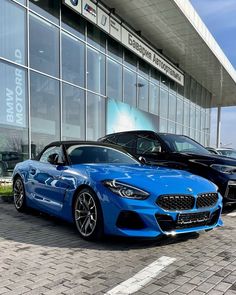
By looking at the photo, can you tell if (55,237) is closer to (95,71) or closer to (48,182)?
(48,182)

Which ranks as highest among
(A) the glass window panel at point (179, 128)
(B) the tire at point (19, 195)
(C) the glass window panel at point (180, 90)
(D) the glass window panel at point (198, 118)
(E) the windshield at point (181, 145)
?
(C) the glass window panel at point (180, 90)

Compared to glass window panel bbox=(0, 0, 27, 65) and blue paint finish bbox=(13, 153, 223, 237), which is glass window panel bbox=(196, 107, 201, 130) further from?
blue paint finish bbox=(13, 153, 223, 237)

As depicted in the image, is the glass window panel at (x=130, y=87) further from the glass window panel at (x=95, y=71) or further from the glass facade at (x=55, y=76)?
the glass window panel at (x=95, y=71)

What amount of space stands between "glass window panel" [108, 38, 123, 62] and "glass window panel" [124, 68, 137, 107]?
99 cm

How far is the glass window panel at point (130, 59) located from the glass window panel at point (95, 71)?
2491mm

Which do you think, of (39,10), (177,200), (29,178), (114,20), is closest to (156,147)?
(29,178)

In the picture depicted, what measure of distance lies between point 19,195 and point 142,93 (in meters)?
15.7

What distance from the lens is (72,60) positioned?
14.9m

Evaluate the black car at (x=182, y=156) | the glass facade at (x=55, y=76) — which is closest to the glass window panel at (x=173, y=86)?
the glass facade at (x=55, y=76)

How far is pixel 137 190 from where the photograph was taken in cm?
412

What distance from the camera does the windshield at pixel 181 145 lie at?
7621 mm

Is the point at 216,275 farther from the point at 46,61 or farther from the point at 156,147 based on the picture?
the point at 46,61

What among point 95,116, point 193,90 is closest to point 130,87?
point 95,116

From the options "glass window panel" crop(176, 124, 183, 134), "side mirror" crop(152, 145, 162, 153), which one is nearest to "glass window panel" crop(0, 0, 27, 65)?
"side mirror" crop(152, 145, 162, 153)
